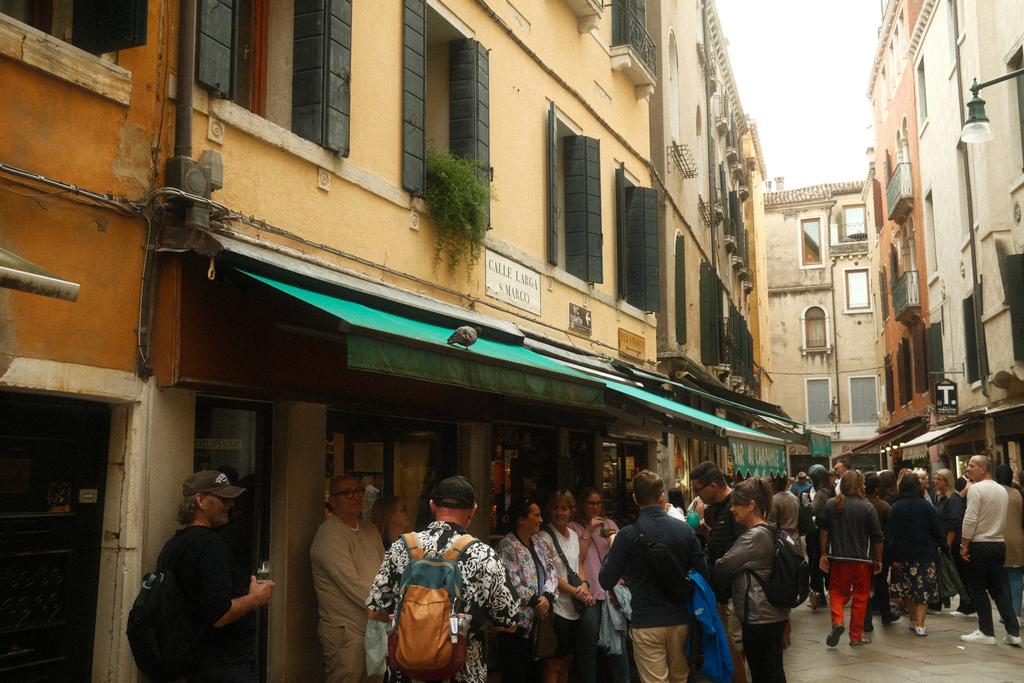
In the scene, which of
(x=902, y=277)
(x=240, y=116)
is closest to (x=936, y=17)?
(x=902, y=277)

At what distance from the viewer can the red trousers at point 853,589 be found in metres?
9.45

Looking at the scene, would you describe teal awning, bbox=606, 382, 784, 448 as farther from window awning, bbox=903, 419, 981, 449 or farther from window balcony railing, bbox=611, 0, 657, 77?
window awning, bbox=903, 419, 981, 449

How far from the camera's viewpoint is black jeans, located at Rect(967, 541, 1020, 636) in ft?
31.8

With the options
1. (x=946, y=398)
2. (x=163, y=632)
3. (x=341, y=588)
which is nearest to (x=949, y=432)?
(x=946, y=398)

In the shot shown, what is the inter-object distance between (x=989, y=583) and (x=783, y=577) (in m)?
5.49

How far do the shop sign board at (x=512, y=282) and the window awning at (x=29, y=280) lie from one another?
18.4 ft

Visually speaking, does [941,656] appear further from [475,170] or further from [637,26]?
[637,26]

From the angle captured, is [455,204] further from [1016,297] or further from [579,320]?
[1016,297]

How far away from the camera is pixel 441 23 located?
333 inches

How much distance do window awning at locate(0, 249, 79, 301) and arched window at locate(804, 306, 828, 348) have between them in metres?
43.2

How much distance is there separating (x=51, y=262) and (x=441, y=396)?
396cm

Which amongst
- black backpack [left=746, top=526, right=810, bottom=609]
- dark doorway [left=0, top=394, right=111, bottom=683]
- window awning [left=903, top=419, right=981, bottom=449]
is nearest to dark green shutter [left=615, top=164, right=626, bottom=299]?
black backpack [left=746, top=526, right=810, bottom=609]

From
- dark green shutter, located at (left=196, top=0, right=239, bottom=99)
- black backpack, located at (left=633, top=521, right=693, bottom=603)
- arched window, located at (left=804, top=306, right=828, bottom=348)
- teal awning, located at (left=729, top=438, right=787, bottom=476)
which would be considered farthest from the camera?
arched window, located at (left=804, top=306, right=828, bottom=348)

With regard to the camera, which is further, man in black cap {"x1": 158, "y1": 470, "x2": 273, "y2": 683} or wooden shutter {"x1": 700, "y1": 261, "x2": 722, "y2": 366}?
wooden shutter {"x1": 700, "y1": 261, "x2": 722, "y2": 366}
